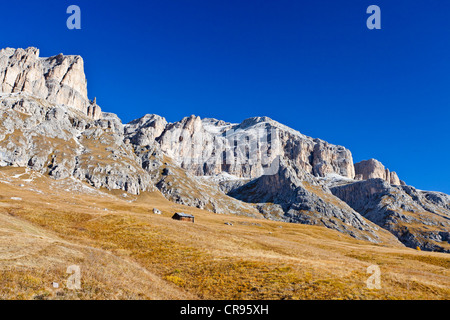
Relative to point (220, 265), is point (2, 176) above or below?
above

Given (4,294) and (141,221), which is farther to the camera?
(141,221)

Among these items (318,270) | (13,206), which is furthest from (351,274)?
(13,206)

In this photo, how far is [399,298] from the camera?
21.5 metres

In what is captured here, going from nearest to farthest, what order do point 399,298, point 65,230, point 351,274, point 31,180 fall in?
point 399,298
point 351,274
point 65,230
point 31,180

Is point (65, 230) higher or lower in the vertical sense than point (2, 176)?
lower

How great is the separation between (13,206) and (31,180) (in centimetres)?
12611

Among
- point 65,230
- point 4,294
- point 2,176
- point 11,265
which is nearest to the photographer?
point 4,294

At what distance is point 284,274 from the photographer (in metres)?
28.7
